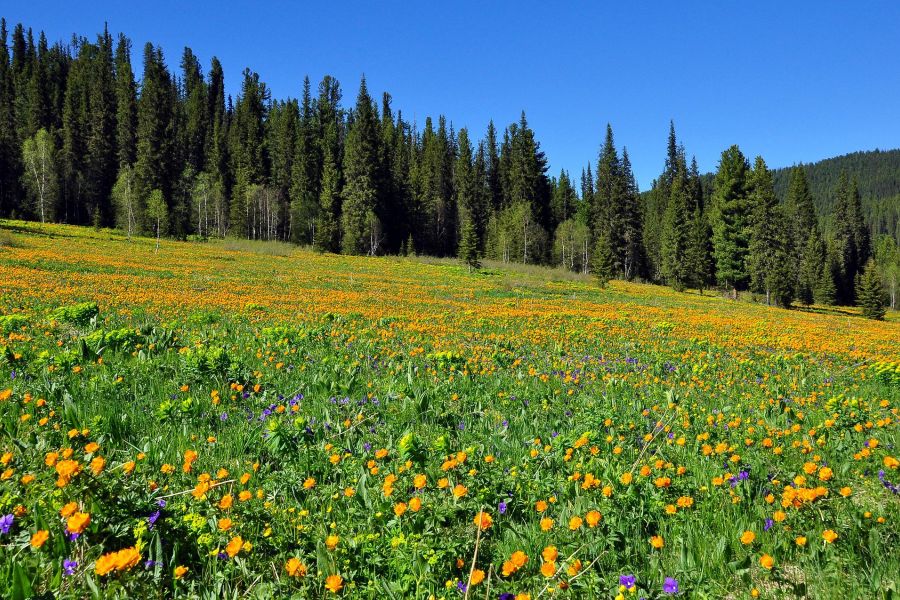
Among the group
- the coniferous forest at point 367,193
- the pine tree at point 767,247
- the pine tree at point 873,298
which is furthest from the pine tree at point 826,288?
the pine tree at point 767,247

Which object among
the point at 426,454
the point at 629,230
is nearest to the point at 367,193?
the point at 629,230

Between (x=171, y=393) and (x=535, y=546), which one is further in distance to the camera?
(x=171, y=393)

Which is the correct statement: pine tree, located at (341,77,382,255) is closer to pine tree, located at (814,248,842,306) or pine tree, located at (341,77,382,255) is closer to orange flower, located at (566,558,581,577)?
orange flower, located at (566,558,581,577)

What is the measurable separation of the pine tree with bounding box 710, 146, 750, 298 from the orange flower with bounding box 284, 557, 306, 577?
2162 inches

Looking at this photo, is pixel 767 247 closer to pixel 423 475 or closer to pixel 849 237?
pixel 849 237

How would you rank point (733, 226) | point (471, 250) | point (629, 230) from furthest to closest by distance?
point (629, 230) → point (733, 226) → point (471, 250)

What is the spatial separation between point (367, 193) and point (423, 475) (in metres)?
62.4

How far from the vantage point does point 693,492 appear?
308cm

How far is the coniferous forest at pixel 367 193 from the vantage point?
179 feet

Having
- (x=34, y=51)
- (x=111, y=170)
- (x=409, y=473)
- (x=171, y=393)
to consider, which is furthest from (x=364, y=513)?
(x=34, y=51)

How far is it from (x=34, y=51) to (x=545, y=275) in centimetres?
11392

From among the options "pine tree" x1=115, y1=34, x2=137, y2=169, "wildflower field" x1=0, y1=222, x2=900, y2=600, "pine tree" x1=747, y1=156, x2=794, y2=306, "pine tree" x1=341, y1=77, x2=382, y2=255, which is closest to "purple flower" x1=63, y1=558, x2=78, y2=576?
"wildflower field" x1=0, y1=222, x2=900, y2=600

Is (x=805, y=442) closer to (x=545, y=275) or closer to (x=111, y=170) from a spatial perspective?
(x=545, y=275)

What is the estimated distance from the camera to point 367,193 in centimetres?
6209
